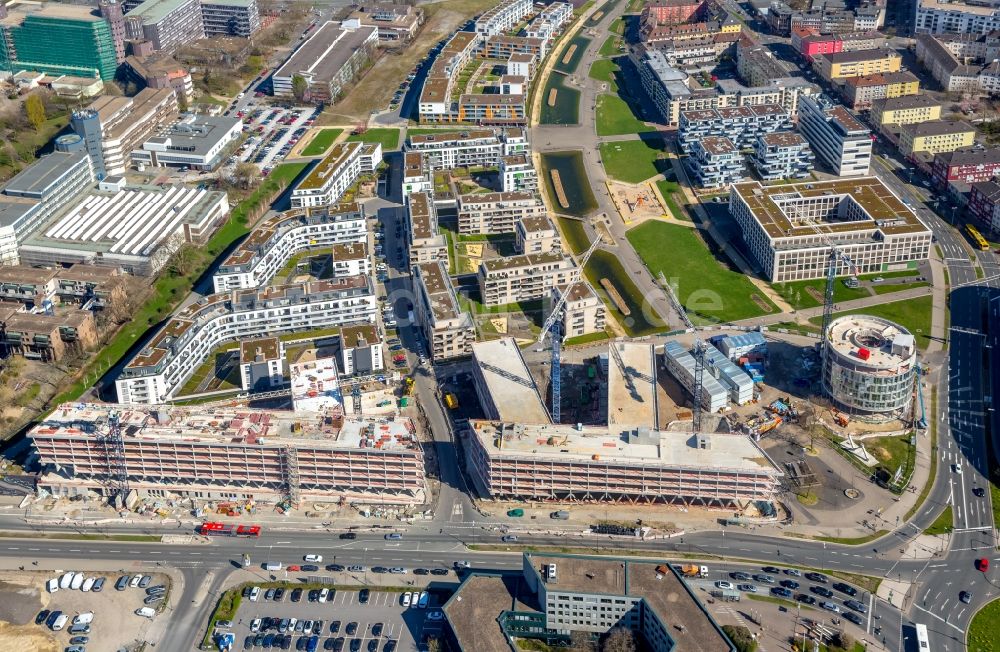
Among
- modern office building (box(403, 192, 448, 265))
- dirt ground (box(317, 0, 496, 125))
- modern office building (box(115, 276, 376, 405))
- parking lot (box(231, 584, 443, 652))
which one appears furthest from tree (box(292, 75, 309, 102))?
parking lot (box(231, 584, 443, 652))

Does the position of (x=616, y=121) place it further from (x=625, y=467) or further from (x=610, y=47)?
(x=625, y=467)

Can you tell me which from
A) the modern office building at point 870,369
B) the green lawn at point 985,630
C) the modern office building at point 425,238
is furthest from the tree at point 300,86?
the green lawn at point 985,630

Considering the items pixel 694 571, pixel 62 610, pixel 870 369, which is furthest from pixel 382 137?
pixel 694 571

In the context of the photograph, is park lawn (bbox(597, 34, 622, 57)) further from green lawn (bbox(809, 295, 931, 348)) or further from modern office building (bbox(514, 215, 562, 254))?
green lawn (bbox(809, 295, 931, 348))

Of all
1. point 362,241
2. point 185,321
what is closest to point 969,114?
point 362,241

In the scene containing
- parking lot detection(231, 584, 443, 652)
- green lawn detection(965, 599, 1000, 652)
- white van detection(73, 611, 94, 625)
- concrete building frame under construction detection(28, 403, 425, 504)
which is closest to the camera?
green lawn detection(965, 599, 1000, 652)

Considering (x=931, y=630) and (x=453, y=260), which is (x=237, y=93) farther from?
(x=931, y=630)
